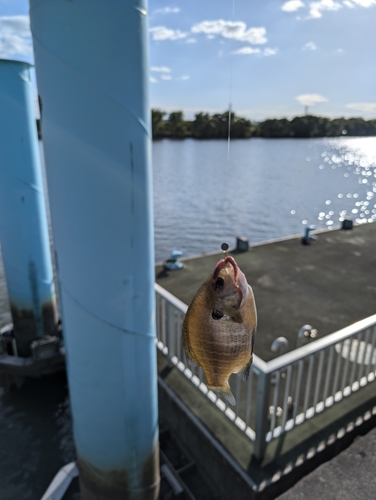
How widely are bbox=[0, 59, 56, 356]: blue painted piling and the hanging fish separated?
20.1ft

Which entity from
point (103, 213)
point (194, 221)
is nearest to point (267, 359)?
point (103, 213)

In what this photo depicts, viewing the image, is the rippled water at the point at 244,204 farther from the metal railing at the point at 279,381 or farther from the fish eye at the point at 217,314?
the fish eye at the point at 217,314

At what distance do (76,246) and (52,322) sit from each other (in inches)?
238

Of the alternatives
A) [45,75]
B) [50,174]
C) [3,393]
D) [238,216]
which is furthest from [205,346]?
[238,216]

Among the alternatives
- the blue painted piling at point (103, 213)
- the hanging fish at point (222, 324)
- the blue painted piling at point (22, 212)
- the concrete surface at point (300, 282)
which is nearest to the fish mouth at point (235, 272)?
the hanging fish at point (222, 324)

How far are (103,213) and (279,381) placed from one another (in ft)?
9.00

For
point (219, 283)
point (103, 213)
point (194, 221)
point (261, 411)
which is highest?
point (103, 213)

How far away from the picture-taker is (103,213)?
311cm

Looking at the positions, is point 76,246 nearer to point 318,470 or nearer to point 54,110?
point 54,110

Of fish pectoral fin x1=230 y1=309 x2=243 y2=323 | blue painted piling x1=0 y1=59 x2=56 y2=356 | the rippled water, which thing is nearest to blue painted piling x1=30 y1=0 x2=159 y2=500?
fish pectoral fin x1=230 y1=309 x2=243 y2=323

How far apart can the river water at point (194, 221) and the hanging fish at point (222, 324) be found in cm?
34

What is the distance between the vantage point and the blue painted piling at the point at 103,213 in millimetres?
2785

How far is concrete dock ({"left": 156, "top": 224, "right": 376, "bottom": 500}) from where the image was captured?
14.3ft

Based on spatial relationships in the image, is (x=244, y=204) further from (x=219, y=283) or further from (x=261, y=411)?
(x=219, y=283)
